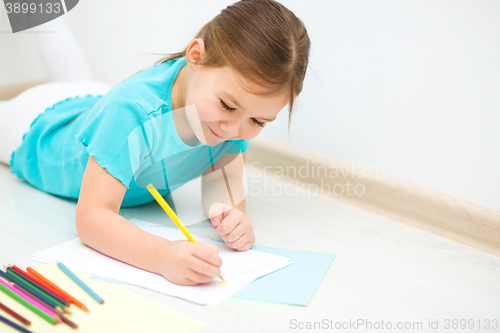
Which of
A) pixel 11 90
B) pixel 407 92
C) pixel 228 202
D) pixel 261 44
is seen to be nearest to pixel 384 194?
pixel 407 92

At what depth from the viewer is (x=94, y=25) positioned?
1247mm

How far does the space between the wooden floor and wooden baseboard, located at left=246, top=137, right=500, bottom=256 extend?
29mm

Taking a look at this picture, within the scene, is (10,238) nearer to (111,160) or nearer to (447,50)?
(111,160)

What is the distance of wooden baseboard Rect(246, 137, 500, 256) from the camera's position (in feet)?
2.12

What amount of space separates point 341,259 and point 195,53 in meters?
0.33

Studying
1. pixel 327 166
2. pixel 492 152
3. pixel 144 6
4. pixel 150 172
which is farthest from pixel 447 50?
pixel 144 6

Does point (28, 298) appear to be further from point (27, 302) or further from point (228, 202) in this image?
point (228, 202)

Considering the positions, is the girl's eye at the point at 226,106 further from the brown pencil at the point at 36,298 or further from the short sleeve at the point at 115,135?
the brown pencil at the point at 36,298

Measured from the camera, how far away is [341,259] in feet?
1.76

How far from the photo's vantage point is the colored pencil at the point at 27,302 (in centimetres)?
34

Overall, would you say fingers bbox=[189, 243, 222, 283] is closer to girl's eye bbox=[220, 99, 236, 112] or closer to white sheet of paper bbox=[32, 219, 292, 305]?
white sheet of paper bbox=[32, 219, 292, 305]

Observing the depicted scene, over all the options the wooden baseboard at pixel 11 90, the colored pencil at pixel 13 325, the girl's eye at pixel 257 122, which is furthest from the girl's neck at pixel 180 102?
the wooden baseboard at pixel 11 90

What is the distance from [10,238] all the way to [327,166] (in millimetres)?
565

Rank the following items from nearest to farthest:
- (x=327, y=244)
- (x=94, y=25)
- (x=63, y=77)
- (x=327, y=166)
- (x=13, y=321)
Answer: (x=13, y=321) → (x=327, y=244) → (x=327, y=166) → (x=63, y=77) → (x=94, y=25)
